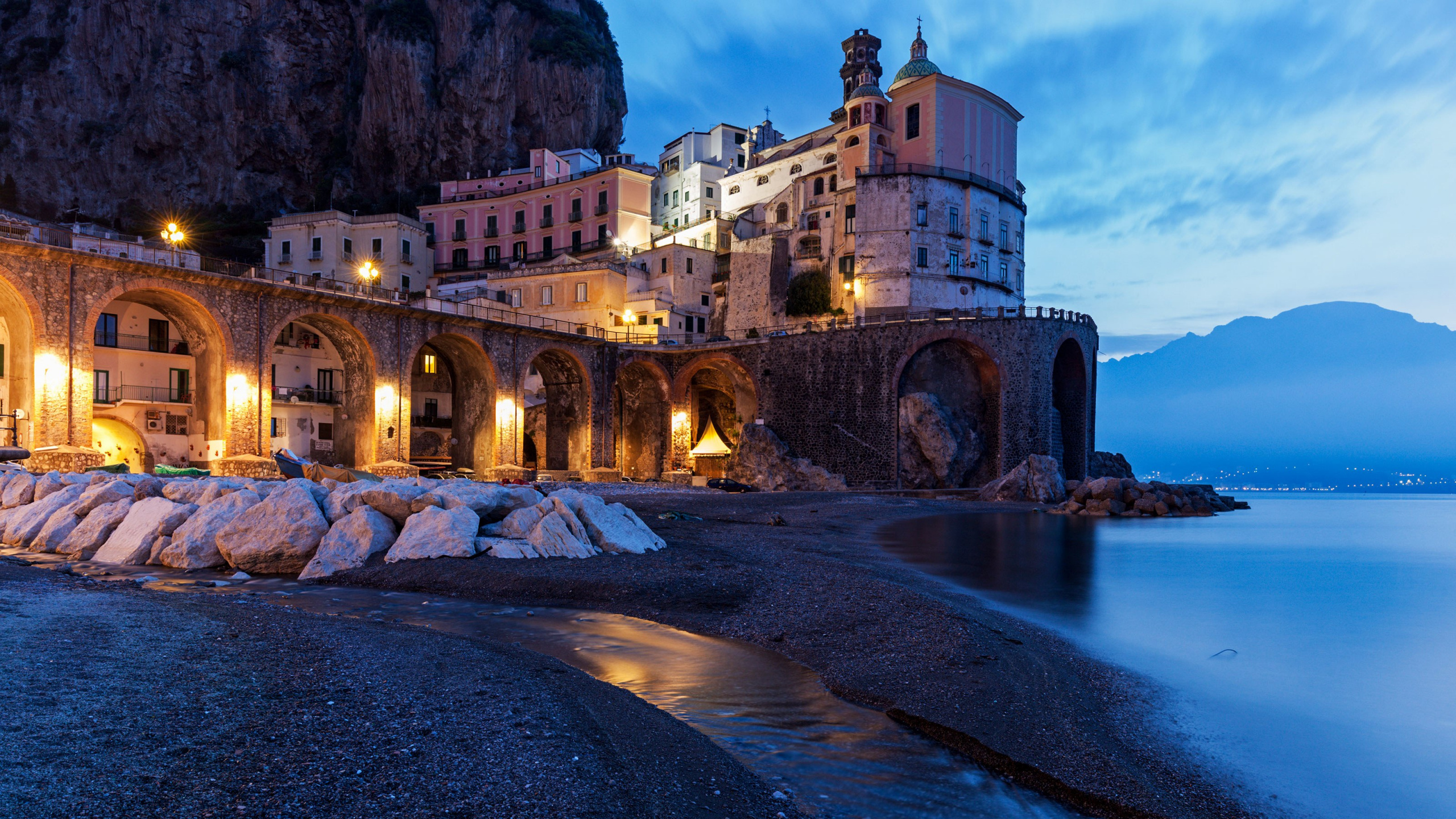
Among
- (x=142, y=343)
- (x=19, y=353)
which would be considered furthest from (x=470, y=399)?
(x=19, y=353)

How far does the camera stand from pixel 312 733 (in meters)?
4.55

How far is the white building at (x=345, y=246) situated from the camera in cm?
5359

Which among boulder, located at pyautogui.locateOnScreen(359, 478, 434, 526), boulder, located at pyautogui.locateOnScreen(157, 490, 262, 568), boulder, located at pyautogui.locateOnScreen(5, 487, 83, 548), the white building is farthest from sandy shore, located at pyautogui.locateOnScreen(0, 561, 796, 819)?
the white building

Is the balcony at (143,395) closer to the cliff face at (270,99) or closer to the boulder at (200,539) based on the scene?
the boulder at (200,539)

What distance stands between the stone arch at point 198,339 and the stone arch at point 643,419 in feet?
67.6

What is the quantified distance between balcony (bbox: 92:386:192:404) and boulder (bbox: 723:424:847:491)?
86.6ft

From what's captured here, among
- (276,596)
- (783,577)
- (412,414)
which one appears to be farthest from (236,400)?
(783,577)

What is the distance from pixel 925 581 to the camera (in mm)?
13781

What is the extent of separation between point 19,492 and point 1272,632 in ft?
80.7

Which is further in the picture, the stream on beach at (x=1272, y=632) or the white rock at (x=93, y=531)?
the white rock at (x=93, y=531)

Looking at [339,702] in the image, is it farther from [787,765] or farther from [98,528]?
[98,528]

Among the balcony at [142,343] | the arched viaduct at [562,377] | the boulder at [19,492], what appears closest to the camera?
the boulder at [19,492]

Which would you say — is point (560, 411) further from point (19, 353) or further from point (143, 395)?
point (19, 353)

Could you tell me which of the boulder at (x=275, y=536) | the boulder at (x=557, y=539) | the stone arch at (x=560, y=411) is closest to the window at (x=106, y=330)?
the stone arch at (x=560, y=411)
